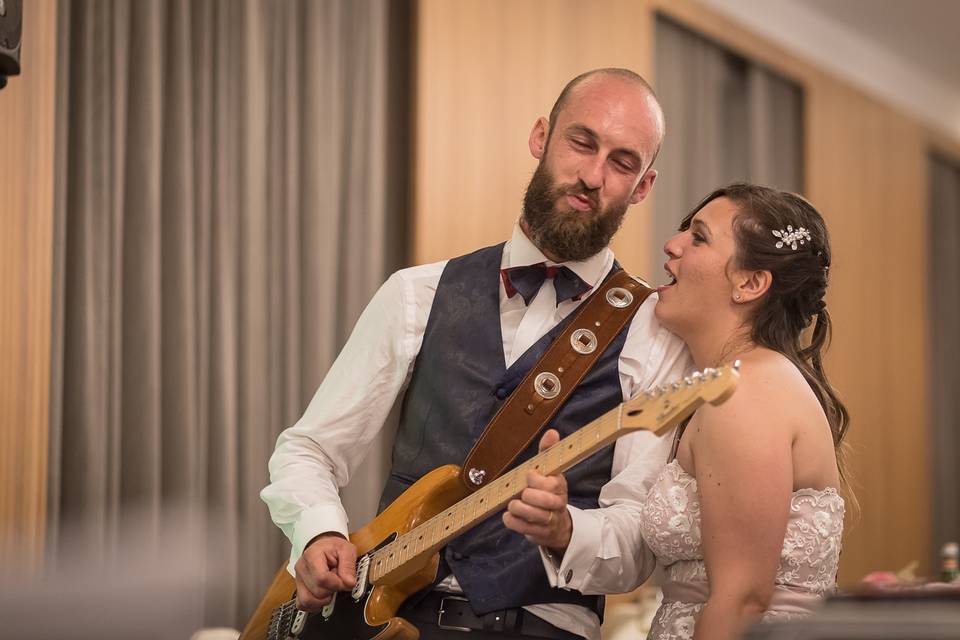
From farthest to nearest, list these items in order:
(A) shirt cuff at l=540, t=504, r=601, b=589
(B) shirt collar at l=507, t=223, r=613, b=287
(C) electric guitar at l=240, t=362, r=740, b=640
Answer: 1. (B) shirt collar at l=507, t=223, r=613, b=287
2. (A) shirt cuff at l=540, t=504, r=601, b=589
3. (C) electric guitar at l=240, t=362, r=740, b=640

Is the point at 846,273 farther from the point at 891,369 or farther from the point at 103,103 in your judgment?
the point at 103,103

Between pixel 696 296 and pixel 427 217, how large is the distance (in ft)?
7.13

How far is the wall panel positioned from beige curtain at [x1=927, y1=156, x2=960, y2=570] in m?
6.15

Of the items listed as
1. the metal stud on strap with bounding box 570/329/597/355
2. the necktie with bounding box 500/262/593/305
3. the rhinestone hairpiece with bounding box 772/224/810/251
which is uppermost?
the rhinestone hairpiece with bounding box 772/224/810/251

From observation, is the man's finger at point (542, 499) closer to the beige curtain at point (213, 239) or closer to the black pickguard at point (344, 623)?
the black pickguard at point (344, 623)

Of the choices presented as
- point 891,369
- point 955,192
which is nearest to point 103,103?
point 891,369

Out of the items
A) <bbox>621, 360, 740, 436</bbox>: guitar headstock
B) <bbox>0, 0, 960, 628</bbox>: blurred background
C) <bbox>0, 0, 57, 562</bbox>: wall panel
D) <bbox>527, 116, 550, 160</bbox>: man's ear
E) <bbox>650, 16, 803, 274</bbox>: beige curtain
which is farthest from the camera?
<bbox>650, 16, 803, 274</bbox>: beige curtain

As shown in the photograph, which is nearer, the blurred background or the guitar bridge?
the guitar bridge

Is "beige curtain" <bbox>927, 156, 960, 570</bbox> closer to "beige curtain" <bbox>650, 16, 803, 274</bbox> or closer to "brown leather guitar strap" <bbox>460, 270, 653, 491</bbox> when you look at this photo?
"beige curtain" <bbox>650, 16, 803, 274</bbox>

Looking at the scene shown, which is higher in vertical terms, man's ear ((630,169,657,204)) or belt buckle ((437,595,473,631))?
man's ear ((630,169,657,204))

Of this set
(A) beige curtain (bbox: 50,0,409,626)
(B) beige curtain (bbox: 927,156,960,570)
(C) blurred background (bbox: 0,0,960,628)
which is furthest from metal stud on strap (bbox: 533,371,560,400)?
(B) beige curtain (bbox: 927,156,960,570)

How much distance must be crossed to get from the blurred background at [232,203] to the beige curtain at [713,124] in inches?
0.9

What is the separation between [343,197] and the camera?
4215 millimetres

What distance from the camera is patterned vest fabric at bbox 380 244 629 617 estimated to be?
210cm
